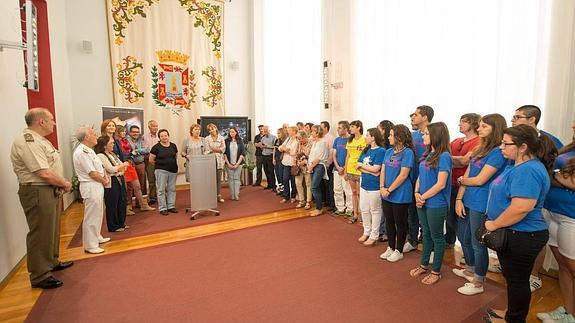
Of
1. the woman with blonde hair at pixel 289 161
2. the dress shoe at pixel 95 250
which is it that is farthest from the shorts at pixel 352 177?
the dress shoe at pixel 95 250

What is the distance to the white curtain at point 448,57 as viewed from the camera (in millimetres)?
3221

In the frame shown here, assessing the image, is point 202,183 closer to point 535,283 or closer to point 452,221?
point 452,221

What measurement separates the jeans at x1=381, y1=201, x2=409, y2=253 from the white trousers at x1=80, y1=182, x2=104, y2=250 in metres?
3.16

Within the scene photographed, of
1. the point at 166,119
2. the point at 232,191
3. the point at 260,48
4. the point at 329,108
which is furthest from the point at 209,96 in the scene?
the point at 329,108

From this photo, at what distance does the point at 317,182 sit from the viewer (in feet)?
16.6

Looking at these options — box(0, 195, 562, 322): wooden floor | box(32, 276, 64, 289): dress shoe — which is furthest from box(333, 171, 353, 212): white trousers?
box(32, 276, 64, 289): dress shoe

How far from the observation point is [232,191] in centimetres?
613

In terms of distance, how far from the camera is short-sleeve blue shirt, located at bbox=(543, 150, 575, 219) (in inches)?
79.4

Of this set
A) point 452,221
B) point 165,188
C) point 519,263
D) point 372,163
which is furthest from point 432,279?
point 165,188

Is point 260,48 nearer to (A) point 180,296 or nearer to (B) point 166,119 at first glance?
(B) point 166,119

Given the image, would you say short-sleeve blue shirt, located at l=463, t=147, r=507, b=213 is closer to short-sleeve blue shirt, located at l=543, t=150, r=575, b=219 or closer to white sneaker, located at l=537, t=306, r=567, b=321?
short-sleeve blue shirt, located at l=543, t=150, r=575, b=219

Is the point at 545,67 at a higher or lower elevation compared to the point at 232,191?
higher

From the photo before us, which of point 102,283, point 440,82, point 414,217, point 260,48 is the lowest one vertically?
point 102,283

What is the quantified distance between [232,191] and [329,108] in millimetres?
2420
